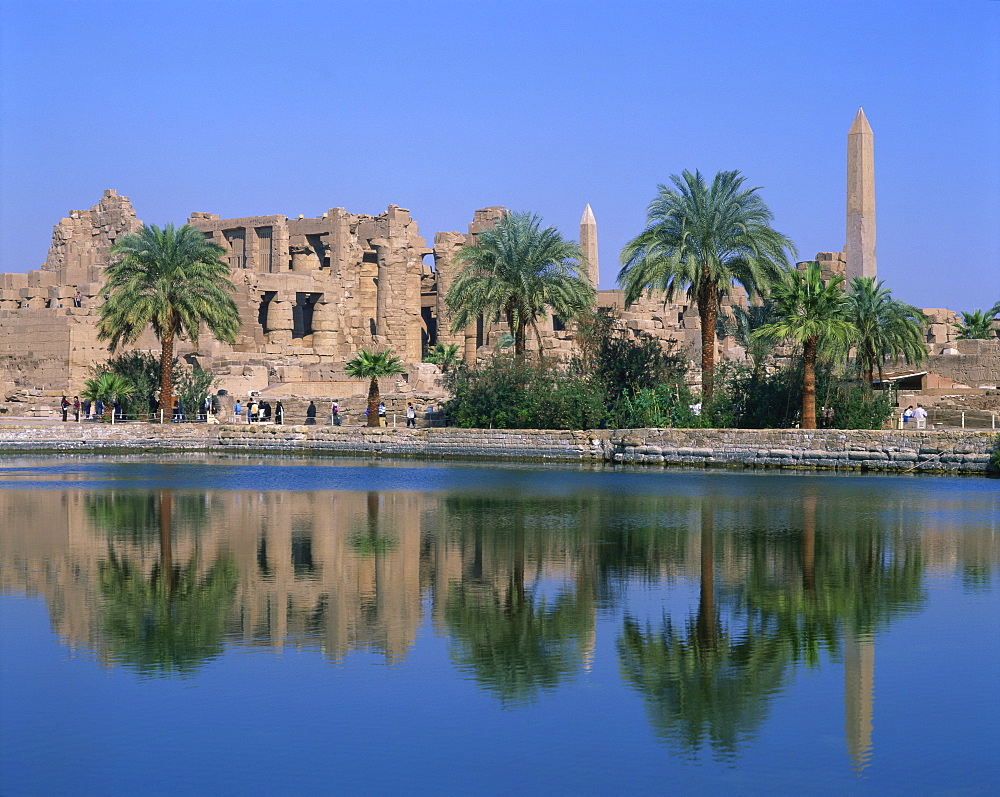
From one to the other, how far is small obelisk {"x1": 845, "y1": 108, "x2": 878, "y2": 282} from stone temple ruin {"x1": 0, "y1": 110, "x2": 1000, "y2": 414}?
187 millimetres

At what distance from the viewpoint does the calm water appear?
627 centimetres

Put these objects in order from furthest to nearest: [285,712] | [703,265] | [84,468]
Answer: [703,265]
[84,468]
[285,712]

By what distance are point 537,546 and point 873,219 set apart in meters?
24.9

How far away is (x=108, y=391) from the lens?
124ft

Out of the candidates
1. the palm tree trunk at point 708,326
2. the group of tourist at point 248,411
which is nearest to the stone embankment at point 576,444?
the palm tree trunk at point 708,326

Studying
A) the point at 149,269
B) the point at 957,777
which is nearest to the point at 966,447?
the point at 957,777

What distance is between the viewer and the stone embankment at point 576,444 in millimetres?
24984

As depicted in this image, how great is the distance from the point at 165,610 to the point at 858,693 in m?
5.05

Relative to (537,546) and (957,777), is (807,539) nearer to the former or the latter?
(537,546)

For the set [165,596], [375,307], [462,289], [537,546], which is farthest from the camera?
[375,307]

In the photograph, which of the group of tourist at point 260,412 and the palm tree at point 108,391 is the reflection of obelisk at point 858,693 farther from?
the palm tree at point 108,391

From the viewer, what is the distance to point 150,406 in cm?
3828

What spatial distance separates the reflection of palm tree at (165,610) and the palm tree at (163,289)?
78.4ft

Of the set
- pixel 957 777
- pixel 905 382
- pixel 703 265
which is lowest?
pixel 957 777
